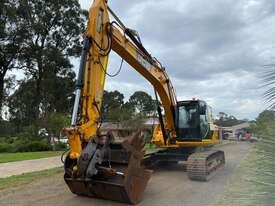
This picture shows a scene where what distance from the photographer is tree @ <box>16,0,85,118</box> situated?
41.1m

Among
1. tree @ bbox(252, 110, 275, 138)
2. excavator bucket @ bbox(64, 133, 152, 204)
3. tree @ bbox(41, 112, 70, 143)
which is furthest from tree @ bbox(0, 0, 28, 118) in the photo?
tree @ bbox(252, 110, 275, 138)

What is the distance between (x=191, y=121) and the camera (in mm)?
16375

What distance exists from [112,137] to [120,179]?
3.56ft

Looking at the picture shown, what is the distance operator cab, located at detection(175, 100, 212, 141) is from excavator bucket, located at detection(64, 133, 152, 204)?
596 centimetres

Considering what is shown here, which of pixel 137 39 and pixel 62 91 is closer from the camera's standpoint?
pixel 137 39

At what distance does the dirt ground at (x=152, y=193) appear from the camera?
34.7 ft

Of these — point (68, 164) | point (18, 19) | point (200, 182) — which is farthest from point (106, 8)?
point (18, 19)

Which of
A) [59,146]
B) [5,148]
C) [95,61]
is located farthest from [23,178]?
[59,146]

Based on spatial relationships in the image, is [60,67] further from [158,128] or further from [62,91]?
[158,128]

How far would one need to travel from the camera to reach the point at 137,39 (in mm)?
13750

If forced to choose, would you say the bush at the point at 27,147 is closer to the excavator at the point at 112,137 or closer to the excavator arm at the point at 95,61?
the excavator at the point at 112,137

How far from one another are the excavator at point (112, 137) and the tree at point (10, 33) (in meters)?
26.4

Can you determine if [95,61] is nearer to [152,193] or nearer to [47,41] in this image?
[152,193]

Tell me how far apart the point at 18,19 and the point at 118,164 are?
107ft
